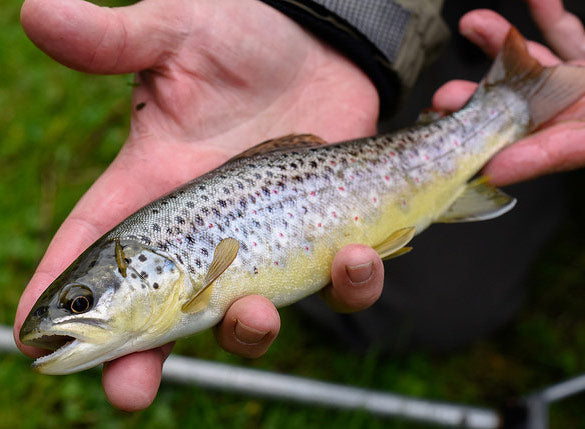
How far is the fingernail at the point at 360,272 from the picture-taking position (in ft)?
7.80

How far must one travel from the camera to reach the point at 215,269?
2.28 m

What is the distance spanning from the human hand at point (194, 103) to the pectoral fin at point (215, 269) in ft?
0.43

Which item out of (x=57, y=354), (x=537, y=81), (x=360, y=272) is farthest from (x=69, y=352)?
(x=537, y=81)

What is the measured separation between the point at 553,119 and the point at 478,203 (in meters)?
0.70

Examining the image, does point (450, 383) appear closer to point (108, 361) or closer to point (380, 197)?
point (380, 197)

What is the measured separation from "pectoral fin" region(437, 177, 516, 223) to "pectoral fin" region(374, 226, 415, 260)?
0.37m

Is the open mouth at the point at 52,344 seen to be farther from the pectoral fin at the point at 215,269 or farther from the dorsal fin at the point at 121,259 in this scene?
the pectoral fin at the point at 215,269

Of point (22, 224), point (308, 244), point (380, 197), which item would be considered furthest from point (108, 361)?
point (22, 224)

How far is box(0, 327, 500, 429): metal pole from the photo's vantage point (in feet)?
11.9

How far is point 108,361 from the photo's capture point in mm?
2270

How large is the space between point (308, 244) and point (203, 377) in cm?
151

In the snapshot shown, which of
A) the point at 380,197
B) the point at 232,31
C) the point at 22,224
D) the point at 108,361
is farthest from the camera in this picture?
the point at 22,224

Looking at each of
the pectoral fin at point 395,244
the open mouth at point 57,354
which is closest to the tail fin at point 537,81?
the pectoral fin at point 395,244

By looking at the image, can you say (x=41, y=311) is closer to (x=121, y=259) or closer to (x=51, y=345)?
(x=51, y=345)
